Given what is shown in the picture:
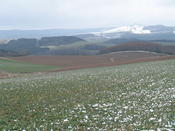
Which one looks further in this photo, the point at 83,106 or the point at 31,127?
the point at 83,106

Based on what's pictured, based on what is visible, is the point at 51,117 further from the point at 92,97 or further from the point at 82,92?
the point at 82,92

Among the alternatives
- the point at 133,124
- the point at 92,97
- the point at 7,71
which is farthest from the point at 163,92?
the point at 7,71

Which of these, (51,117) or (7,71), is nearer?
(51,117)

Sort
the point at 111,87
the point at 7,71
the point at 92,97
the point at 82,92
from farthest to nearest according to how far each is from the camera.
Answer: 1. the point at 7,71
2. the point at 111,87
3. the point at 82,92
4. the point at 92,97

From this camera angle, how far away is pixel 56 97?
807 inches

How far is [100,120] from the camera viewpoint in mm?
12938

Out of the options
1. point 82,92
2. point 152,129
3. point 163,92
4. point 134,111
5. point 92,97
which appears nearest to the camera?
point 152,129

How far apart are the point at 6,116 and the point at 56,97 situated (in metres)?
5.83

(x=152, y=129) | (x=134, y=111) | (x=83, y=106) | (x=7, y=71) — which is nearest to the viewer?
(x=152, y=129)

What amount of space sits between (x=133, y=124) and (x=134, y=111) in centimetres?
249

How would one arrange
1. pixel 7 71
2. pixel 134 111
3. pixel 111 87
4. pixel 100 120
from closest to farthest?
pixel 100 120 → pixel 134 111 → pixel 111 87 → pixel 7 71

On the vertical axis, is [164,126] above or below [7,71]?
above

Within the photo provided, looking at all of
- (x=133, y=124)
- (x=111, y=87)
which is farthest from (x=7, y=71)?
(x=133, y=124)

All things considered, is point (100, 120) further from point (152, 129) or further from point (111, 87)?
point (111, 87)
